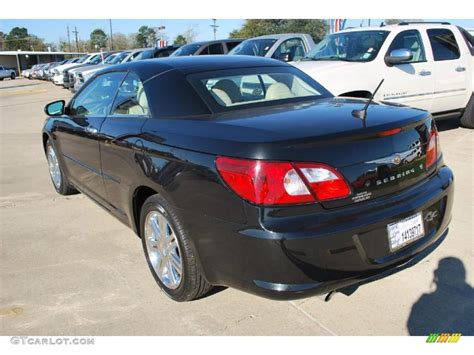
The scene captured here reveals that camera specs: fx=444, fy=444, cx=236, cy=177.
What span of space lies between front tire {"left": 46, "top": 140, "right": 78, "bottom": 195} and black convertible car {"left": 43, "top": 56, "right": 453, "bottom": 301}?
203 centimetres

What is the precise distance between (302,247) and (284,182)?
338mm

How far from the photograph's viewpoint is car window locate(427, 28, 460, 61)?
732 cm

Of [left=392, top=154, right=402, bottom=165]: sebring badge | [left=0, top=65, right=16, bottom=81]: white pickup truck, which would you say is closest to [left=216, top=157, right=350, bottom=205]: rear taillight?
[left=392, top=154, right=402, bottom=165]: sebring badge

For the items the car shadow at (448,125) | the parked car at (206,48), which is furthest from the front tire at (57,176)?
the parked car at (206,48)

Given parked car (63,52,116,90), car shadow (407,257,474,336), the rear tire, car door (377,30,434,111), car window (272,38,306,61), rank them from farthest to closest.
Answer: parked car (63,52,116,90)
car window (272,38,306,61)
the rear tire
car door (377,30,434,111)
car shadow (407,257,474,336)

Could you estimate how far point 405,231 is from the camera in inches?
100

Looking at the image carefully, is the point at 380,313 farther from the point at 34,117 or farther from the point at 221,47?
the point at 34,117

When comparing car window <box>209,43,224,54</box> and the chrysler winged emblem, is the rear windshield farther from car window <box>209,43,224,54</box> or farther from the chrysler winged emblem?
car window <box>209,43,224,54</box>

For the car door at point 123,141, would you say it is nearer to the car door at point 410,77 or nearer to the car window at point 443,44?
the car door at point 410,77

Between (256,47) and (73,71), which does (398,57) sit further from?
(73,71)

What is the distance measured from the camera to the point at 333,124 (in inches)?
98.7

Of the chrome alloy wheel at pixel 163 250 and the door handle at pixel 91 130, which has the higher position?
the door handle at pixel 91 130

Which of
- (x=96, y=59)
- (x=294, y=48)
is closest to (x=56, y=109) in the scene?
(x=294, y=48)

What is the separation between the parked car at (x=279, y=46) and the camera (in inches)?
386
